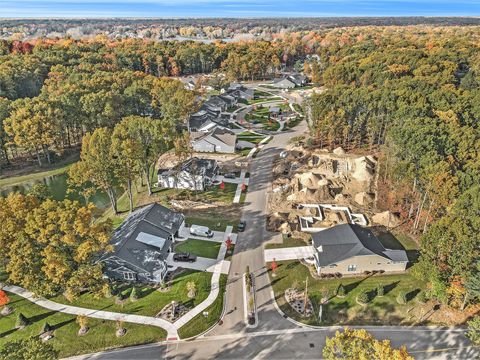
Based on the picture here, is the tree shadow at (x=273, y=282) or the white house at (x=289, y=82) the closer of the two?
the tree shadow at (x=273, y=282)

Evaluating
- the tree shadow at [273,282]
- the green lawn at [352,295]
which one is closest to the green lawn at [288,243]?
the green lawn at [352,295]

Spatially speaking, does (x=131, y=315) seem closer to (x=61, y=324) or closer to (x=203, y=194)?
(x=61, y=324)

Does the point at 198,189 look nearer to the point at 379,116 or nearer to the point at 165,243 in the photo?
the point at 165,243

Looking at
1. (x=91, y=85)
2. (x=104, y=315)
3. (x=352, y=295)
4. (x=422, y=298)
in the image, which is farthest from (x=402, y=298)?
(x=91, y=85)

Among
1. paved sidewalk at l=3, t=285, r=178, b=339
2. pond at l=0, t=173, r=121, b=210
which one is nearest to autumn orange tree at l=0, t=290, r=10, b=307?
paved sidewalk at l=3, t=285, r=178, b=339

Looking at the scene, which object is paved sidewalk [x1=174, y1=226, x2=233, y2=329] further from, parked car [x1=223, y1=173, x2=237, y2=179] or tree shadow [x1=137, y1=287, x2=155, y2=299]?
parked car [x1=223, y1=173, x2=237, y2=179]

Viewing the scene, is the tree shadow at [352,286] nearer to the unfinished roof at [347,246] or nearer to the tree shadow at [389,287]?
the tree shadow at [389,287]
